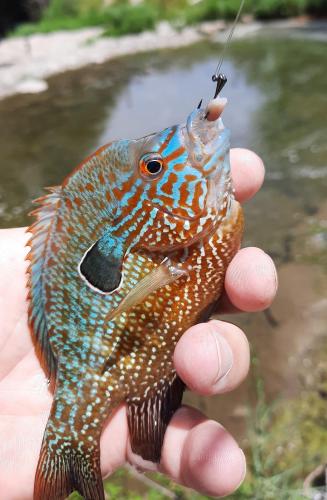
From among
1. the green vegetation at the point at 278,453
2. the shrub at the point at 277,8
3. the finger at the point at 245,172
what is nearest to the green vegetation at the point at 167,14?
the shrub at the point at 277,8

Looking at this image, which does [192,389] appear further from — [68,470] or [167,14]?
[167,14]

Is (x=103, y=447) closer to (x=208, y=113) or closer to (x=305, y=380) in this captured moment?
(x=208, y=113)

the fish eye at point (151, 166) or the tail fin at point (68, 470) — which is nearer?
the fish eye at point (151, 166)

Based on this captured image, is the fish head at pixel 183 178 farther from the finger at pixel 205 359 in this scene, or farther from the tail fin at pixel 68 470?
the tail fin at pixel 68 470

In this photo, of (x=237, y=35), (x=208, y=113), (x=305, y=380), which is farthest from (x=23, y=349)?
(x=237, y=35)

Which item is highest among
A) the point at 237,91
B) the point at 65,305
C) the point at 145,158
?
the point at 237,91

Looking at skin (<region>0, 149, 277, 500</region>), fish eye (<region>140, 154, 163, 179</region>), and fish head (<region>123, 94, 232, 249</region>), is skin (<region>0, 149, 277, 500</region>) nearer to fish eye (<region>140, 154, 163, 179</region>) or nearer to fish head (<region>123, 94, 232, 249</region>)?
fish head (<region>123, 94, 232, 249</region>)

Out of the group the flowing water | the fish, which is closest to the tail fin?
the fish
